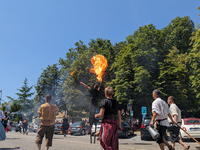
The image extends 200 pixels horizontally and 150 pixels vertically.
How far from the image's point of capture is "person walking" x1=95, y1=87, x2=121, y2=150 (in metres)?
5.77

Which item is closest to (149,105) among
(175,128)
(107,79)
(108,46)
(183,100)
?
(183,100)

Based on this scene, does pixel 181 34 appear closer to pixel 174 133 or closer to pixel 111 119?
pixel 174 133

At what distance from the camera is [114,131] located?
5906 mm

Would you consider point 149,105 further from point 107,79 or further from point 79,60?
point 79,60

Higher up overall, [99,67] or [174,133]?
[99,67]

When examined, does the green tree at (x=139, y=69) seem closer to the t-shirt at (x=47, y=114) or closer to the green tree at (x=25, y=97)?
the t-shirt at (x=47, y=114)

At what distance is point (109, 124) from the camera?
5.87 metres

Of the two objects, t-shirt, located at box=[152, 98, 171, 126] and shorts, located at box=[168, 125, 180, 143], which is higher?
t-shirt, located at box=[152, 98, 171, 126]

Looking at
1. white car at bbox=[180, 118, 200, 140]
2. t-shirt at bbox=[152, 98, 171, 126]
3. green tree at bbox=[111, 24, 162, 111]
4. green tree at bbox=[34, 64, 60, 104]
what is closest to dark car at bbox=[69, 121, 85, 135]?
green tree at bbox=[111, 24, 162, 111]

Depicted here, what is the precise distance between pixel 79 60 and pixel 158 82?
15.4 metres

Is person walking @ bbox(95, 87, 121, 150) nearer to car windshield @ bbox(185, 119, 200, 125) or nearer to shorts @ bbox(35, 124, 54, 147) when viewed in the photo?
shorts @ bbox(35, 124, 54, 147)

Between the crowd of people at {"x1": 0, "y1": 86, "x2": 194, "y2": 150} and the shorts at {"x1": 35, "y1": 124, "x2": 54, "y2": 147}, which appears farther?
Result: the shorts at {"x1": 35, "y1": 124, "x2": 54, "y2": 147}

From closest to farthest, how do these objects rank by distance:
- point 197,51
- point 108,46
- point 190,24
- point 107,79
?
point 197,51, point 107,79, point 108,46, point 190,24

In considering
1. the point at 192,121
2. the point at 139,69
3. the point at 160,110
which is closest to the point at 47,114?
the point at 160,110
